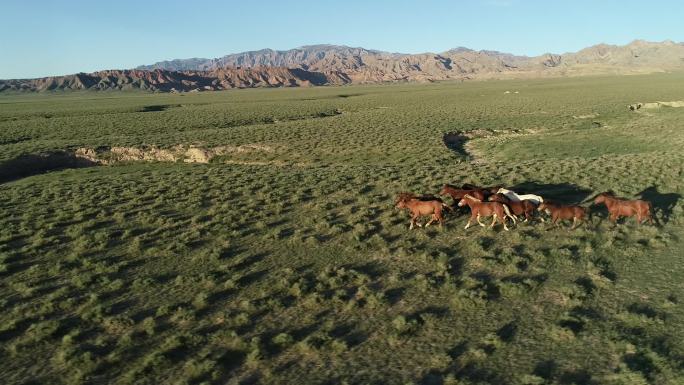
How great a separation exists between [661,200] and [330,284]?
Answer: 11.7 meters

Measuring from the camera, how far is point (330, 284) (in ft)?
31.9

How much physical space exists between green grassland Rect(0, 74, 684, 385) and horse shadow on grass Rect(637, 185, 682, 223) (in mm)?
69

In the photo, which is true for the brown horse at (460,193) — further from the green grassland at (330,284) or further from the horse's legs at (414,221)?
the horse's legs at (414,221)

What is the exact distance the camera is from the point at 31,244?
12711 mm

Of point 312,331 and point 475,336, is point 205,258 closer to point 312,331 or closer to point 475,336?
point 312,331

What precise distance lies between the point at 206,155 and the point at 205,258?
19.3 metres

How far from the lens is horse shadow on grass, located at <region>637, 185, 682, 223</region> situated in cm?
1364

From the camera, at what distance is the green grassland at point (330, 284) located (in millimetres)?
7000

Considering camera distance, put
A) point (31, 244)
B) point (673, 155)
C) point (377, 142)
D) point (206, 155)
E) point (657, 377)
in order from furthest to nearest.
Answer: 1. point (377, 142)
2. point (206, 155)
3. point (673, 155)
4. point (31, 244)
5. point (657, 377)

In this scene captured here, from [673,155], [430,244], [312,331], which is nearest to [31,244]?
[312,331]

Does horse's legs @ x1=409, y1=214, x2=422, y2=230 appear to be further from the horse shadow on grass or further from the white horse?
the horse shadow on grass

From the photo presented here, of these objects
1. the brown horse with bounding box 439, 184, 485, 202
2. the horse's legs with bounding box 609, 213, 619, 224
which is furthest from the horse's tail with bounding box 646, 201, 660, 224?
the brown horse with bounding box 439, 184, 485, 202

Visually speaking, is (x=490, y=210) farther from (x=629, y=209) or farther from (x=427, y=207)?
(x=629, y=209)

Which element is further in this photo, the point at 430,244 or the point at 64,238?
the point at 64,238
